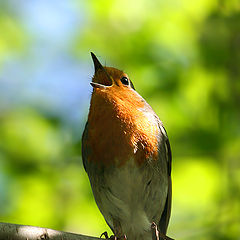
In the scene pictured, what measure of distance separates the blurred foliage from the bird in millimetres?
925

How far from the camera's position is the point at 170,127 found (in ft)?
21.0

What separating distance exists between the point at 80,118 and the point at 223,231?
256 cm

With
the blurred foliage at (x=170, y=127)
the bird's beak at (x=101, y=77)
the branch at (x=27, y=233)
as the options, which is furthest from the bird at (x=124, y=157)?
the branch at (x=27, y=233)

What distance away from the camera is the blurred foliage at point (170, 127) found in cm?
589

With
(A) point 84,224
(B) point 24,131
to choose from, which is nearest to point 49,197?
(A) point 84,224

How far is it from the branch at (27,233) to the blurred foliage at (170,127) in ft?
Answer: 8.93

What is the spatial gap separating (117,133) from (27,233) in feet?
5.95

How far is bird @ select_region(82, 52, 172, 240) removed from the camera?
466 centimetres

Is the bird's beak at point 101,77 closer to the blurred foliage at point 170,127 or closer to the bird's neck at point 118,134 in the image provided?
the bird's neck at point 118,134

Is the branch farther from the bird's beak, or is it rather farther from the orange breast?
the bird's beak

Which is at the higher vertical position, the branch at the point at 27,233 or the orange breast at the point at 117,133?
the orange breast at the point at 117,133

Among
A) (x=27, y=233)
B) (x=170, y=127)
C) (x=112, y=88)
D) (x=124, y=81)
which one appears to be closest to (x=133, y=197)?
(x=112, y=88)

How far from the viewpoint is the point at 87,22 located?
7.47 meters

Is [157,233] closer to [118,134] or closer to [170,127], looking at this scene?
[118,134]
